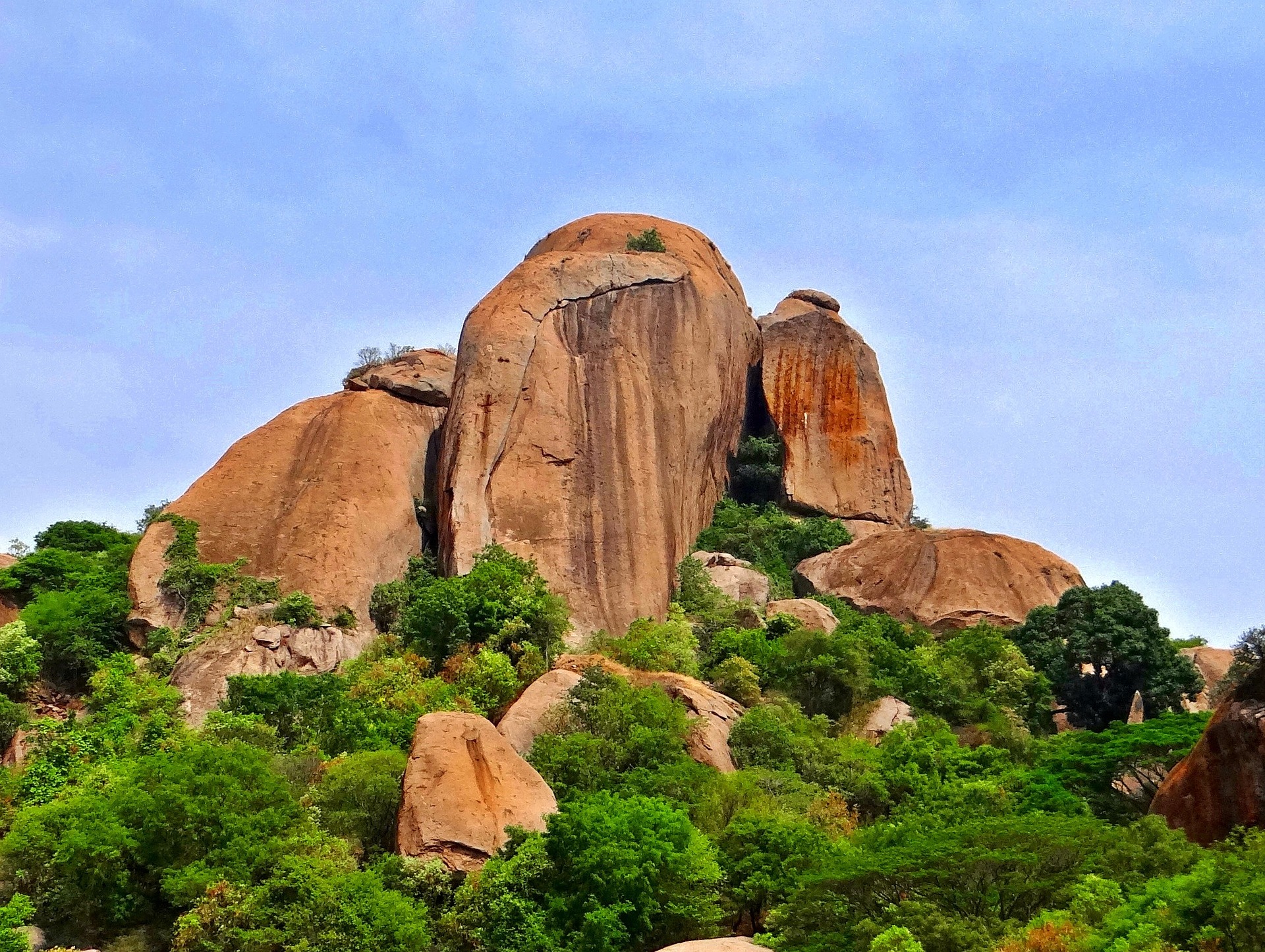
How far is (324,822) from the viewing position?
2405 centimetres

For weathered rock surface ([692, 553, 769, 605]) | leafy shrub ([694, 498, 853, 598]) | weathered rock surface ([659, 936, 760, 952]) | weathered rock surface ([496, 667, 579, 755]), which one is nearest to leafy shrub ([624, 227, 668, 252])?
leafy shrub ([694, 498, 853, 598])

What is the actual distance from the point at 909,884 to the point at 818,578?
2273cm

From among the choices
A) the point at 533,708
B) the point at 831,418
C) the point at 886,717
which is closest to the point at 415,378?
the point at 831,418

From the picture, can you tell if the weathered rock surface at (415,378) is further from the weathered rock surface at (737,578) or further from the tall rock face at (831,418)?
the tall rock face at (831,418)

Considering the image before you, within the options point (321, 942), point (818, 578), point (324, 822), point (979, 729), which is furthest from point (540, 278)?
point (321, 942)

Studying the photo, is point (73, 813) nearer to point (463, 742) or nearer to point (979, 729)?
point (463, 742)

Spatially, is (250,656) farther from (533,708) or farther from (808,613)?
(808,613)

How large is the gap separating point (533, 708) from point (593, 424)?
41.0 ft

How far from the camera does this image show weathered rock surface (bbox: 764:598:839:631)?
36531 mm

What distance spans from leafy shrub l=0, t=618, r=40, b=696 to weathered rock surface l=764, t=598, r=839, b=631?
17567 mm

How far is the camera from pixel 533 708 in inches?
1124

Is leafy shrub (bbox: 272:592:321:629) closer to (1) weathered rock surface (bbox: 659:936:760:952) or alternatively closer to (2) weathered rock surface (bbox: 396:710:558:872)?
(2) weathered rock surface (bbox: 396:710:558:872)

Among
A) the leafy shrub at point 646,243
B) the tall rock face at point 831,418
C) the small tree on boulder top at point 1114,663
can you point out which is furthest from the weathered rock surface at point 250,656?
the tall rock face at point 831,418

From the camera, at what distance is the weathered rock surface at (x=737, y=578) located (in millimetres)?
39406
